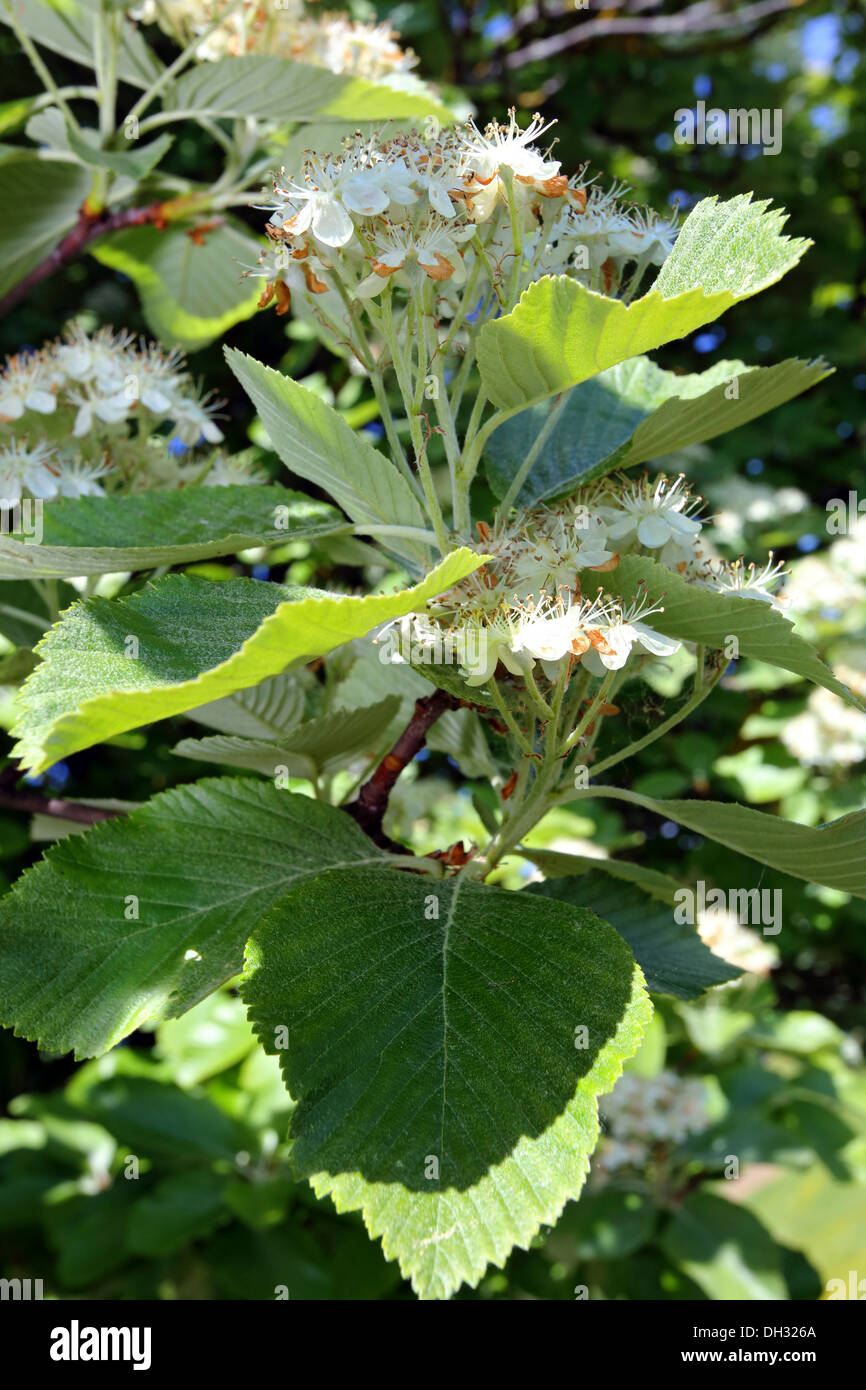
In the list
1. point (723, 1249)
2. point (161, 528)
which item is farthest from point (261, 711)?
point (723, 1249)

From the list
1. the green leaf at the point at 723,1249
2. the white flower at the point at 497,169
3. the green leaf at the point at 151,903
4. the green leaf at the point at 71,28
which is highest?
the green leaf at the point at 71,28

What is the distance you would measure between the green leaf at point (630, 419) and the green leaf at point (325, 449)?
13 cm

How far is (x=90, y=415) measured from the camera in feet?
3.77

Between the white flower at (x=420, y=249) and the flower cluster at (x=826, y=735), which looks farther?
the flower cluster at (x=826, y=735)

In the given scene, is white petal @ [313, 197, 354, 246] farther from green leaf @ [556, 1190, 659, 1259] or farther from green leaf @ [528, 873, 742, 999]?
green leaf @ [556, 1190, 659, 1259]

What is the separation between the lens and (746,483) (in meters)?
2.99

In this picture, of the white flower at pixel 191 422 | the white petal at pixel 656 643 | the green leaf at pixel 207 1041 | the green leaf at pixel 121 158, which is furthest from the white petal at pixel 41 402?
the green leaf at pixel 207 1041

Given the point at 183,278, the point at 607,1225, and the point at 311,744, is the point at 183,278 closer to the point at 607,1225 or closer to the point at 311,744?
the point at 311,744

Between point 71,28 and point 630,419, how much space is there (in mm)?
966

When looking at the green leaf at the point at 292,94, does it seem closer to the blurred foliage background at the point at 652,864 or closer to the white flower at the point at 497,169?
the white flower at the point at 497,169

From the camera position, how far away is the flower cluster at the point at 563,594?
0.73m

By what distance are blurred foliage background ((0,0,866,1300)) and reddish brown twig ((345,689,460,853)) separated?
2.85 feet

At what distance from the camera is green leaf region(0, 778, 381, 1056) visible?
2.53 ft

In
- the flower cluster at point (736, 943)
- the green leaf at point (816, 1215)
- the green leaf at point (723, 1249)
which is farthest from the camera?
the green leaf at point (816, 1215)
